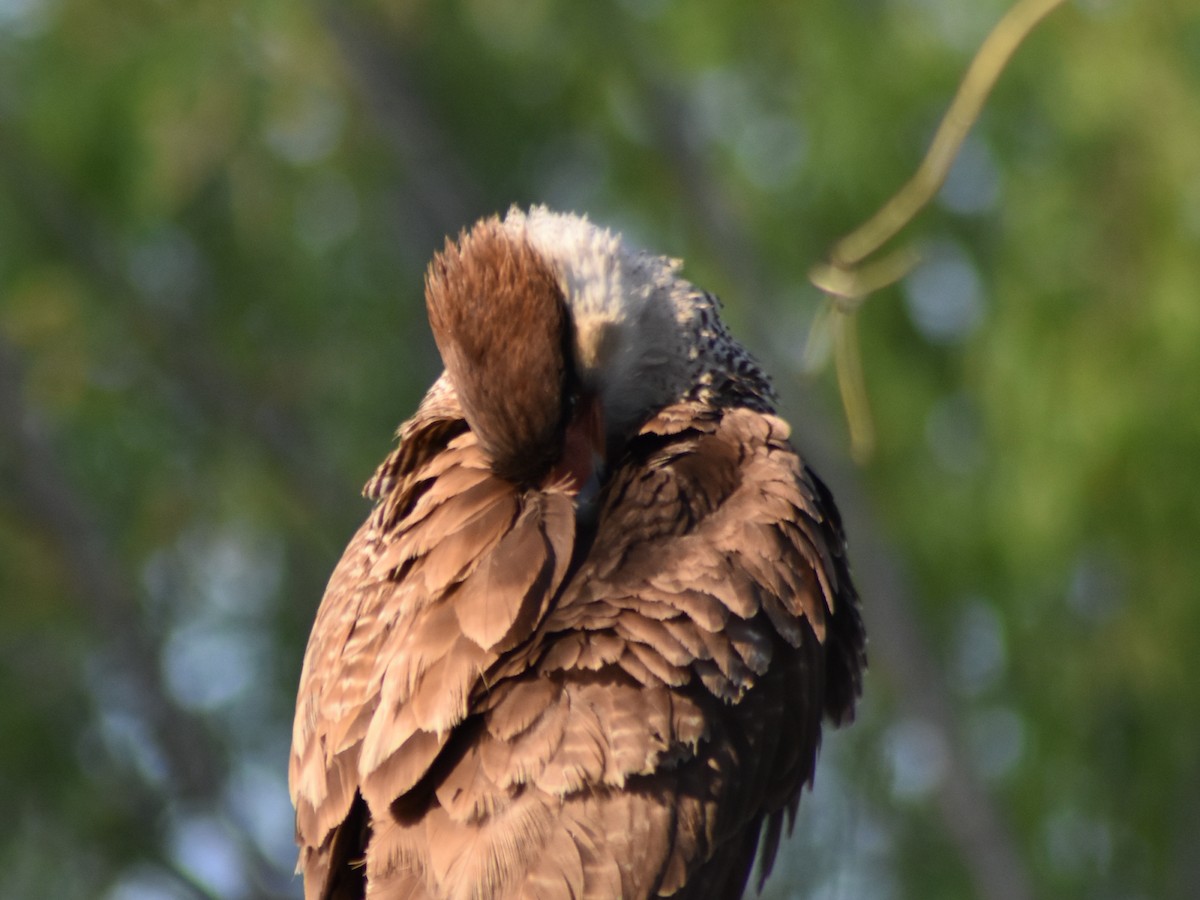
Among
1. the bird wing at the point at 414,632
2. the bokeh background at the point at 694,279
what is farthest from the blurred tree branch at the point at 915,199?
the bokeh background at the point at 694,279

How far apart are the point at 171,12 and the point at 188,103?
822 millimetres

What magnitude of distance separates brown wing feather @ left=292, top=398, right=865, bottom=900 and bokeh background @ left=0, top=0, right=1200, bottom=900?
635 centimetres

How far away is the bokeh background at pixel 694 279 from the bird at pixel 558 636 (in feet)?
20.2

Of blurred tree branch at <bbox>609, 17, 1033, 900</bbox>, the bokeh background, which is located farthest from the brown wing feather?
blurred tree branch at <bbox>609, 17, 1033, 900</bbox>

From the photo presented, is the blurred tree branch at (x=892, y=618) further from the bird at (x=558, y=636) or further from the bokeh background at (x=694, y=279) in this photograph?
the bird at (x=558, y=636)

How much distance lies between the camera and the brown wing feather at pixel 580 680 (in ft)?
11.2

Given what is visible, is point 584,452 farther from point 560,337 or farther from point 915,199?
point 915,199

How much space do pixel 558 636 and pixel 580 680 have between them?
0.12 metres

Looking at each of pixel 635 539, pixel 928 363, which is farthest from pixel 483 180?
pixel 635 539

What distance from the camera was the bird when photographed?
344cm

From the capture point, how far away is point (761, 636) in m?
3.75

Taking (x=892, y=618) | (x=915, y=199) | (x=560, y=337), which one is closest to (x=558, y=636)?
(x=560, y=337)

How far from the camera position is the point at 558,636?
3.62 meters

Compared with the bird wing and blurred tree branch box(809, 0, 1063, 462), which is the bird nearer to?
the bird wing
